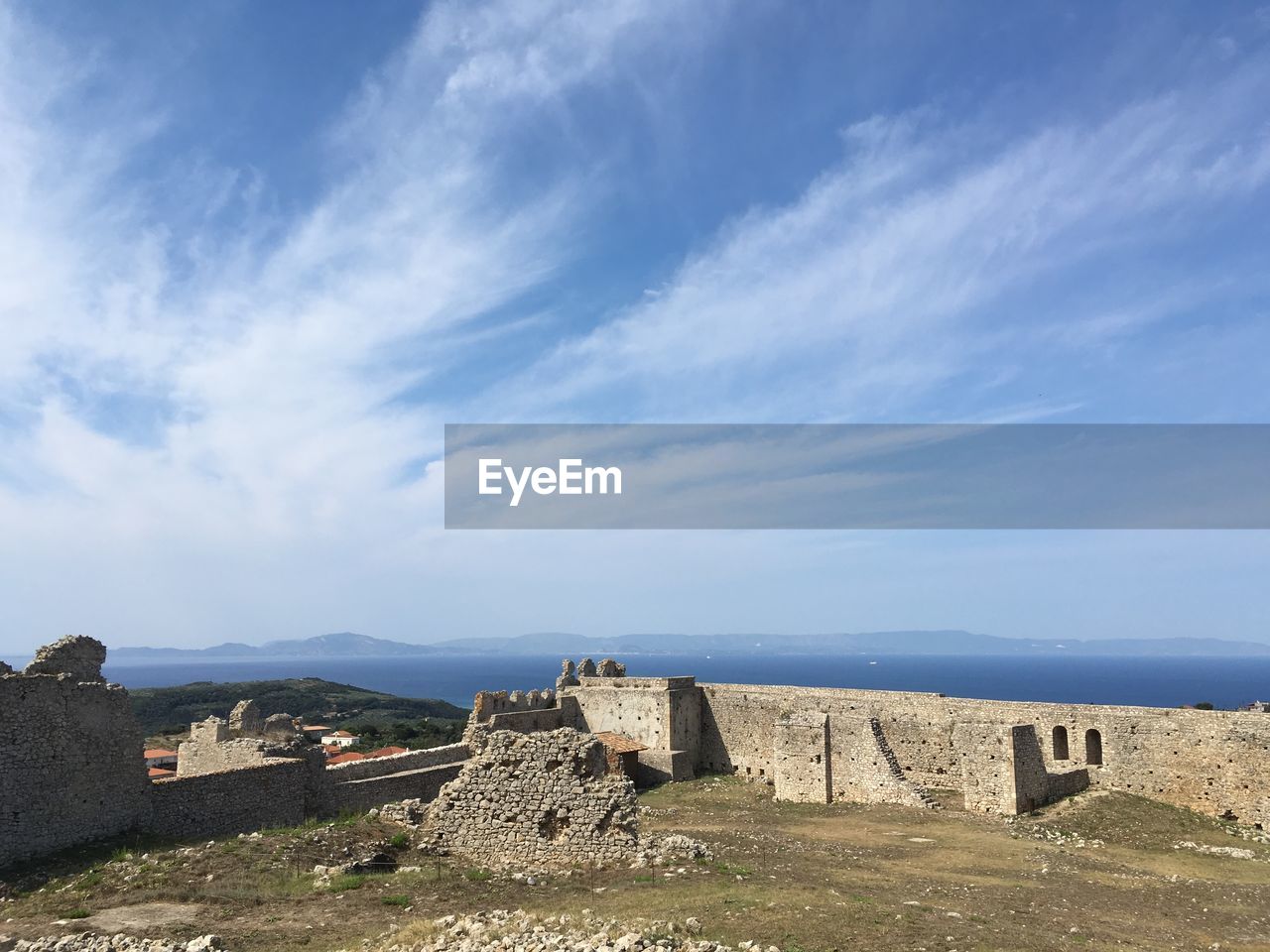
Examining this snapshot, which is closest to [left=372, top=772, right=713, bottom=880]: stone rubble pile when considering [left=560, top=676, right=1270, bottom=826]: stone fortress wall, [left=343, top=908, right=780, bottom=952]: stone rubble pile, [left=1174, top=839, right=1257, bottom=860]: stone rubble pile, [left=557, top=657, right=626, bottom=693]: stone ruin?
[left=343, top=908, right=780, bottom=952]: stone rubble pile

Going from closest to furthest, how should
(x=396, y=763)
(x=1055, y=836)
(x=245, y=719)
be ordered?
1. (x=1055, y=836)
2. (x=396, y=763)
3. (x=245, y=719)

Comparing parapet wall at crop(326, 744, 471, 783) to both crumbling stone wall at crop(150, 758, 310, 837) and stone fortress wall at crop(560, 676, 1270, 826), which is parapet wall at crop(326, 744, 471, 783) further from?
stone fortress wall at crop(560, 676, 1270, 826)

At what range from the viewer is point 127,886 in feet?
42.2

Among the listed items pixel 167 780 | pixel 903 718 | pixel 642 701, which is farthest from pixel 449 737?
pixel 167 780

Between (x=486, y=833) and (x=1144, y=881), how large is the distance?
505 inches

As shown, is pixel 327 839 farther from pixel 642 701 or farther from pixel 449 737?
pixel 449 737

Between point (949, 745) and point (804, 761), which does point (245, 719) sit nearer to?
point (804, 761)

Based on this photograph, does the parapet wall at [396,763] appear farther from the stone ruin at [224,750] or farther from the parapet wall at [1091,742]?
the parapet wall at [1091,742]

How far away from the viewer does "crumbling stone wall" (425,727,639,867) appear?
13.6 m

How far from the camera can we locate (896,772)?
1046 inches

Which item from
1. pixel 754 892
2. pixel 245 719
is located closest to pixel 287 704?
pixel 245 719

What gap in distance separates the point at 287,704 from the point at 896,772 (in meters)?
103

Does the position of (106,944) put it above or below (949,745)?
above

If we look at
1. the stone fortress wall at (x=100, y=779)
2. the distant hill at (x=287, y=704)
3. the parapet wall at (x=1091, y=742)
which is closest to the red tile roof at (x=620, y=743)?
the parapet wall at (x=1091, y=742)
